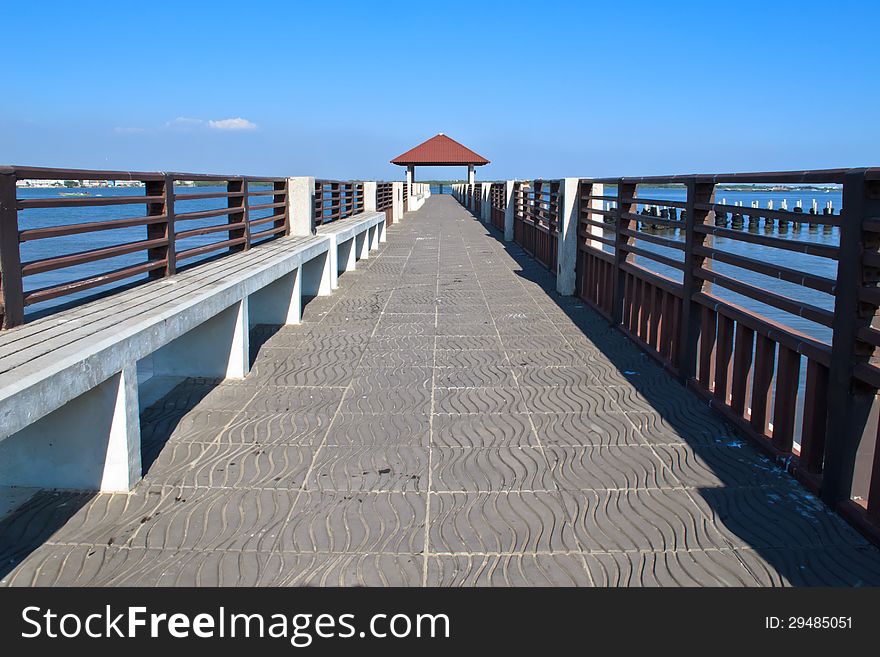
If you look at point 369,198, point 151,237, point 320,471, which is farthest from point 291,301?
point 369,198

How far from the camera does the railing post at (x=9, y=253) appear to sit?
4.25m

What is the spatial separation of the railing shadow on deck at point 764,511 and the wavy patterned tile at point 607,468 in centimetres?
27

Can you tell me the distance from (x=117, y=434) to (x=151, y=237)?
2898mm

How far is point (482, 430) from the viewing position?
205 inches

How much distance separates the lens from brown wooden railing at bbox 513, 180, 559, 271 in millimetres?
12969

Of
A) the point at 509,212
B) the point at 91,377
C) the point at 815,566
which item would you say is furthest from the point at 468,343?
the point at 509,212

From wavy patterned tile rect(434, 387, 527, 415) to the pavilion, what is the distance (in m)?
48.5

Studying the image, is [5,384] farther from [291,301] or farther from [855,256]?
[291,301]

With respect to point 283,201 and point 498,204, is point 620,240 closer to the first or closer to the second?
point 283,201

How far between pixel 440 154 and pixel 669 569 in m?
54.8

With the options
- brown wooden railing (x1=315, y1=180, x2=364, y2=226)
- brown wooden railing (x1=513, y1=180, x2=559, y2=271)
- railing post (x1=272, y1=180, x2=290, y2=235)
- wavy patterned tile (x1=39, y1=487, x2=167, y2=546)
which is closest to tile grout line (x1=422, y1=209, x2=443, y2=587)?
wavy patterned tile (x1=39, y1=487, x2=167, y2=546)

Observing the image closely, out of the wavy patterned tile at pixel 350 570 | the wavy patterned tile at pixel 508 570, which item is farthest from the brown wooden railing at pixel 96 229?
the wavy patterned tile at pixel 508 570

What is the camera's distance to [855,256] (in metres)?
3.77
